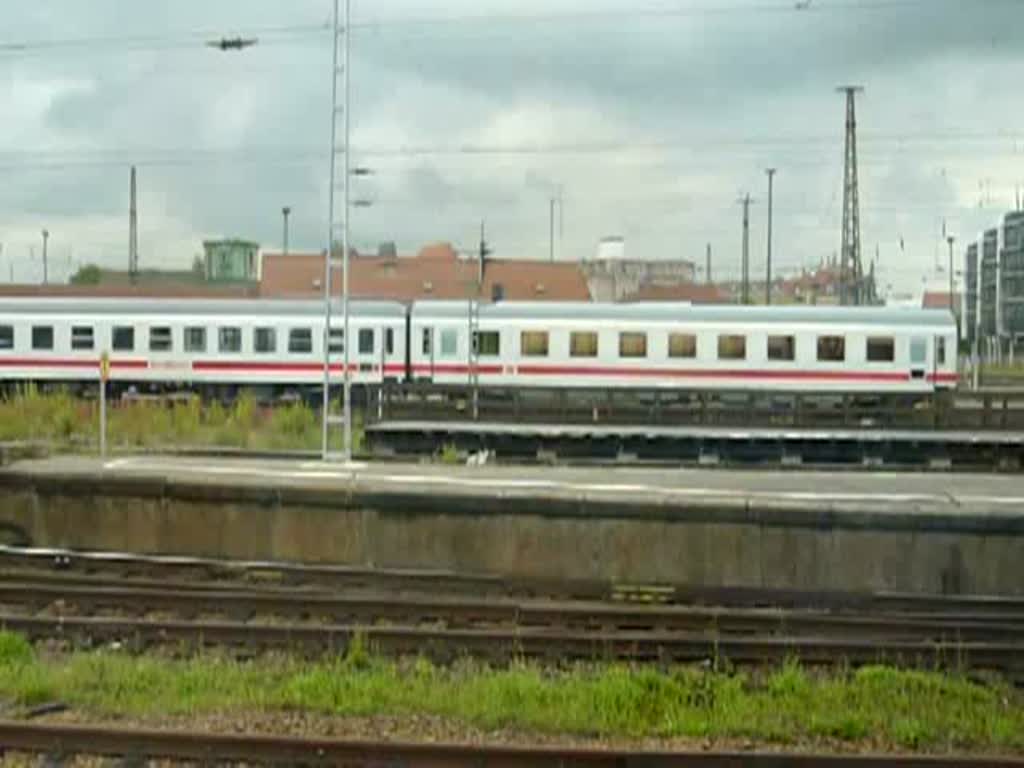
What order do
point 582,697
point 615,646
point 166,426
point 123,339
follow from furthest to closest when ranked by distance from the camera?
1. point 123,339
2. point 166,426
3. point 615,646
4. point 582,697

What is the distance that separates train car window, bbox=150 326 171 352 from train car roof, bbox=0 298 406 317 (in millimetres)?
589

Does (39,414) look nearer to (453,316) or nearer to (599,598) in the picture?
(453,316)

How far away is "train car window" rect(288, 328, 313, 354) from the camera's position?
35.0 metres

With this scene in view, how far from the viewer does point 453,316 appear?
34.7 m

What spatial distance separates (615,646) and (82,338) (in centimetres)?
2970

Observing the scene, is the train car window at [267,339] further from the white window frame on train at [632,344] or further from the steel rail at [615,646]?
the steel rail at [615,646]

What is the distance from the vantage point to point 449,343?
114ft

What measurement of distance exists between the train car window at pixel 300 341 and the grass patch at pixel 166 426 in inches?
205

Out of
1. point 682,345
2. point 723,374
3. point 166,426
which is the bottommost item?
point 166,426

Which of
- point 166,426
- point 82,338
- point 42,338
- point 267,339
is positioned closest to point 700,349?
point 267,339

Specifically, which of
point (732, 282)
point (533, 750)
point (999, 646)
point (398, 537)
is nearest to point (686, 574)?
point (398, 537)

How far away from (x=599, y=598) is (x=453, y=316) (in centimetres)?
2267

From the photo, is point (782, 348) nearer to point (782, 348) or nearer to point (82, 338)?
point (782, 348)

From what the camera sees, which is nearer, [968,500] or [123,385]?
[968,500]
